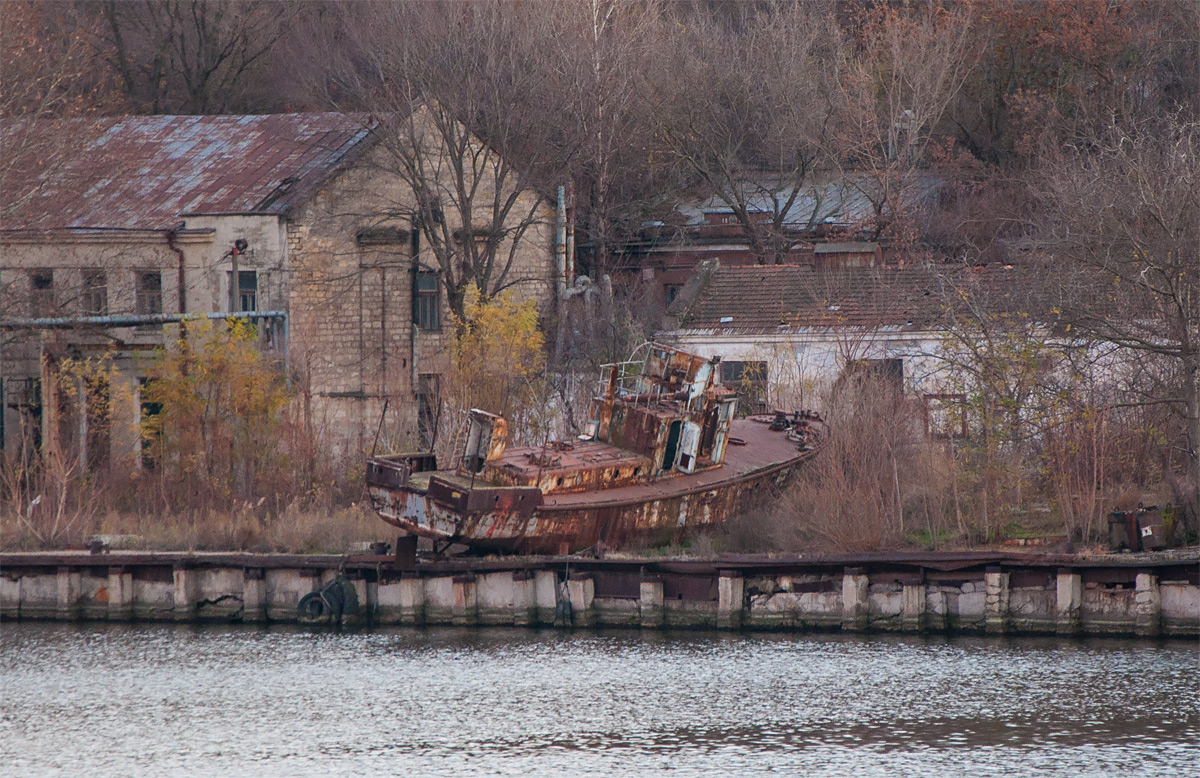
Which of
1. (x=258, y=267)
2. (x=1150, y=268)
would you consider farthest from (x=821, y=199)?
(x=1150, y=268)

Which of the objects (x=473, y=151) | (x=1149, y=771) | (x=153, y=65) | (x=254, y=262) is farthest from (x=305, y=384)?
(x=153, y=65)

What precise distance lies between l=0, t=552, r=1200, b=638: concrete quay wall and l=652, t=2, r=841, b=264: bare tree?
24.6m

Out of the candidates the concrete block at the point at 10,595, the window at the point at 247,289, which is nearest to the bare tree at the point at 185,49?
the window at the point at 247,289

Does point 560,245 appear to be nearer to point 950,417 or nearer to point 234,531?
point 234,531

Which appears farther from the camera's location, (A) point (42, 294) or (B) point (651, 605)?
(A) point (42, 294)

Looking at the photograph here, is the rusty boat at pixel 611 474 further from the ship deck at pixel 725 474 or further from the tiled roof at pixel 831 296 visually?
the tiled roof at pixel 831 296

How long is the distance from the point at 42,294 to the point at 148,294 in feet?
8.61

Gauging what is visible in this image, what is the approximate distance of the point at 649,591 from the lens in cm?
2441

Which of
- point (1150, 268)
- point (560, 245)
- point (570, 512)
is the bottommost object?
point (570, 512)

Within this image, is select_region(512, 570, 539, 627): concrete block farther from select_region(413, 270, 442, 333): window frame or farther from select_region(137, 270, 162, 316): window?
select_region(137, 270, 162, 316): window

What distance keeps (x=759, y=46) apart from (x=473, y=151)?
47.6ft

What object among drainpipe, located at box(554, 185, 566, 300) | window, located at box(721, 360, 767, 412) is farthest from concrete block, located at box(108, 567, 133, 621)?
drainpipe, located at box(554, 185, 566, 300)

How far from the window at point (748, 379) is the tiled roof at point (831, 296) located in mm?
814

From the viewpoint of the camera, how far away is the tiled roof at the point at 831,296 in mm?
35594
